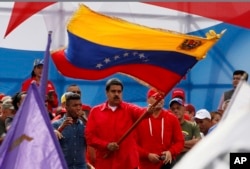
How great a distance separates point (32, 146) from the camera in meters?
5.80

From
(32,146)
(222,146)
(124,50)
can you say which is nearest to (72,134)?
(124,50)

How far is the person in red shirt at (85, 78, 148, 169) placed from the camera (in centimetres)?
959

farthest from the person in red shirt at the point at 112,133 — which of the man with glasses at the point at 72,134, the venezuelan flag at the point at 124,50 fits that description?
the venezuelan flag at the point at 124,50

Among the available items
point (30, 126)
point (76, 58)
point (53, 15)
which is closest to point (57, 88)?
point (53, 15)

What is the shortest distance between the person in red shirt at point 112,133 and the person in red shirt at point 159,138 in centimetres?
23

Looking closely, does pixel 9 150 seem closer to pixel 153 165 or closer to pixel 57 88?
pixel 153 165

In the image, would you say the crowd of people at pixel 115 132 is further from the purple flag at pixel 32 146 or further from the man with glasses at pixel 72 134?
the purple flag at pixel 32 146

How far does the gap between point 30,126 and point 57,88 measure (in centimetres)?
685

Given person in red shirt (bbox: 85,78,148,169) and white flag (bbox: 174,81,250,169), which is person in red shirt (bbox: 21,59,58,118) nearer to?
person in red shirt (bbox: 85,78,148,169)

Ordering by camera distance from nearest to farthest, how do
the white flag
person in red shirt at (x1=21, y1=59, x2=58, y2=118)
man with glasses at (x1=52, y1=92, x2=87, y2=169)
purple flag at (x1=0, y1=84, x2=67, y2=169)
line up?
1. the white flag
2. purple flag at (x1=0, y1=84, x2=67, y2=169)
3. man with glasses at (x1=52, y1=92, x2=87, y2=169)
4. person in red shirt at (x1=21, y1=59, x2=58, y2=118)

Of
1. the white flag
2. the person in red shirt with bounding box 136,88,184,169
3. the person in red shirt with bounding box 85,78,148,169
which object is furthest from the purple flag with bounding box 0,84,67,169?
the person in red shirt with bounding box 136,88,184,169

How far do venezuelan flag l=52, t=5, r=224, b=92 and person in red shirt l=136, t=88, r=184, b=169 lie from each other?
2.80 ft

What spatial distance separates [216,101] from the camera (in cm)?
1302

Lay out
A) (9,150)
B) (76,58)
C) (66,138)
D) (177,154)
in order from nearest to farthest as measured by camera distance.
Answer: (9,150)
(66,138)
(177,154)
(76,58)
